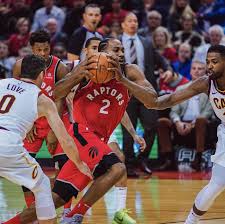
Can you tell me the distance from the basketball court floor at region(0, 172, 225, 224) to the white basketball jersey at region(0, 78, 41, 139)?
1842 millimetres

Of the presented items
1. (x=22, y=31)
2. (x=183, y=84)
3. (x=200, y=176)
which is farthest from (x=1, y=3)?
(x=200, y=176)

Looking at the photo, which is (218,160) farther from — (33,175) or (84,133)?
(33,175)

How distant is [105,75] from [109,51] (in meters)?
0.40

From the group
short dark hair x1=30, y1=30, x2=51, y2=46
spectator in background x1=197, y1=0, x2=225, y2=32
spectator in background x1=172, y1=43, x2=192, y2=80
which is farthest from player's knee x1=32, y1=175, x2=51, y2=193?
spectator in background x1=197, y1=0, x2=225, y2=32

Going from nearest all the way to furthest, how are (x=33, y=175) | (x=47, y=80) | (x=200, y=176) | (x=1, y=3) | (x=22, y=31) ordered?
1. (x=33, y=175)
2. (x=47, y=80)
3. (x=200, y=176)
4. (x=22, y=31)
5. (x=1, y=3)

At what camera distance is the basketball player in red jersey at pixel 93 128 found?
6805 mm

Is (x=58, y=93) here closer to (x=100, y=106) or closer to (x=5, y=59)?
(x=100, y=106)

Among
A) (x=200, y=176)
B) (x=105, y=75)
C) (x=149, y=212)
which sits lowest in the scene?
(x=200, y=176)

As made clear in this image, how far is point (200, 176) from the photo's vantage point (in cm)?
1184

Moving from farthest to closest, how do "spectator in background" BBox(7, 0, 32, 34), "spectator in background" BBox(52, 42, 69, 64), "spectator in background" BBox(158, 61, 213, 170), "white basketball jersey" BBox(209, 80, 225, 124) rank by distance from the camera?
"spectator in background" BBox(7, 0, 32, 34)
"spectator in background" BBox(52, 42, 69, 64)
"spectator in background" BBox(158, 61, 213, 170)
"white basketball jersey" BBox(209, 80, 225, 124)

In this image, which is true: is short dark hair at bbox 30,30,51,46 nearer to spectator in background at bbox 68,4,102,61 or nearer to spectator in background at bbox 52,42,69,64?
spectator in background at bbox 68,4,102,61

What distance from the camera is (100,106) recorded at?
285 inches

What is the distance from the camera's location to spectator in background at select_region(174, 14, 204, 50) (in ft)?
46.6

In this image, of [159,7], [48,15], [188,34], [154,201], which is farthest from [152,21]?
[154,201]
